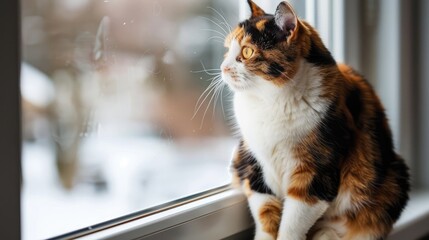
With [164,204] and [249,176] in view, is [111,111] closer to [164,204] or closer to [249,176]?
[164,204]

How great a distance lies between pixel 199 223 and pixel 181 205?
2.0 inches

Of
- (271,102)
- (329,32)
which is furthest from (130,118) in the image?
(329,32)

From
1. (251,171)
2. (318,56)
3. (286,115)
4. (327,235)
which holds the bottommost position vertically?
(327,235)

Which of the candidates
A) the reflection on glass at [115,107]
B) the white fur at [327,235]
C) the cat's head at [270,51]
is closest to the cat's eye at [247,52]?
the cat's head at [270,51]

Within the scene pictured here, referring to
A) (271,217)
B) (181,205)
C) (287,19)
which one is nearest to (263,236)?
(271,217)

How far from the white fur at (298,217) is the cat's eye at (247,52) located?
0.27 meters

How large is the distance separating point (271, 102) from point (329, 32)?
1.75 ft

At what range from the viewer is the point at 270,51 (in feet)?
2.99

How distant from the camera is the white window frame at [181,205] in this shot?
644 mm

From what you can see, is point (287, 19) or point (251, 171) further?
point (251, 171)

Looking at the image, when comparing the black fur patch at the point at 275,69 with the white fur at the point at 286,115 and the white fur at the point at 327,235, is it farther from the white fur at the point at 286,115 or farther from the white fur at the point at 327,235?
the white fur at the point at 327,235

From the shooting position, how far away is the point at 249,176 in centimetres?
105

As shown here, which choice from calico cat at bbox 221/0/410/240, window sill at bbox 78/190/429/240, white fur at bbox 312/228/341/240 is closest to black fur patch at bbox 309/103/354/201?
calico cat at bbox 221/0/410/240

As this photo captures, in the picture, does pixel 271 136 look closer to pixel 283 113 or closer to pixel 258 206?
pixel 283 113
